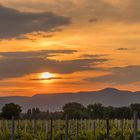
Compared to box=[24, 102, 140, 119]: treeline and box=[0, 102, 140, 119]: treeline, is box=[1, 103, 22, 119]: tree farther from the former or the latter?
box=[24, 102, 140, 119]: treeline

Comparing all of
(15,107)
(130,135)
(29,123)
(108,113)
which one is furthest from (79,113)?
(130,135)

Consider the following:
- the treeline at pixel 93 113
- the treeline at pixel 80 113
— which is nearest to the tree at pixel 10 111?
the treeline at pixel 80 113

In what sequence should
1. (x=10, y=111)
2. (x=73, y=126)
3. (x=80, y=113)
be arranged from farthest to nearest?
1. (x=80, y=113)
2. (x=10, y=111)
3. (x=73, y=126)

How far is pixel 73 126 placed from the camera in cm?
4016

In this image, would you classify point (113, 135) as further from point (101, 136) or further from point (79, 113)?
point (79, 113)

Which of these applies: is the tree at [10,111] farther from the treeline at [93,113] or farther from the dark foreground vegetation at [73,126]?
the treeline at [93,113]

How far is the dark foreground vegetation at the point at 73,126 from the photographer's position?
24312mm

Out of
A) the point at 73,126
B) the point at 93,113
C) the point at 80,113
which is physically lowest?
the point at 73,126

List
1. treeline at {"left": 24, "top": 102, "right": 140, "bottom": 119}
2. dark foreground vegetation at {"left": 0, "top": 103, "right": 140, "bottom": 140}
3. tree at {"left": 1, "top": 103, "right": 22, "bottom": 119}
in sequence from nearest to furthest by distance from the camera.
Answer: dark foreground vegetation at {"left": 0, "top": 103, "right": 140, "bottom": 140}, tree at {"left": 1, "top": 103, "right": 22, "bottom": 119}, treeline at {"left": 24, "top": 102, "right": 140, "bottom": 119}

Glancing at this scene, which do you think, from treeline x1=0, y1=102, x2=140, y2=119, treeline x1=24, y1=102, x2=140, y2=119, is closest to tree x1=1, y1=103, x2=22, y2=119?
treeline x1=0, y1=102, x2=140, y2=119

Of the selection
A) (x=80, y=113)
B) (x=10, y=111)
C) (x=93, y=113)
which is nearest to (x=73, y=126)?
(x=10, y=111)

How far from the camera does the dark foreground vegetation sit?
79.8 ft

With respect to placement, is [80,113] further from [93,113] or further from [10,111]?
[10,111]

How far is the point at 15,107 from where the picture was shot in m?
66.2
